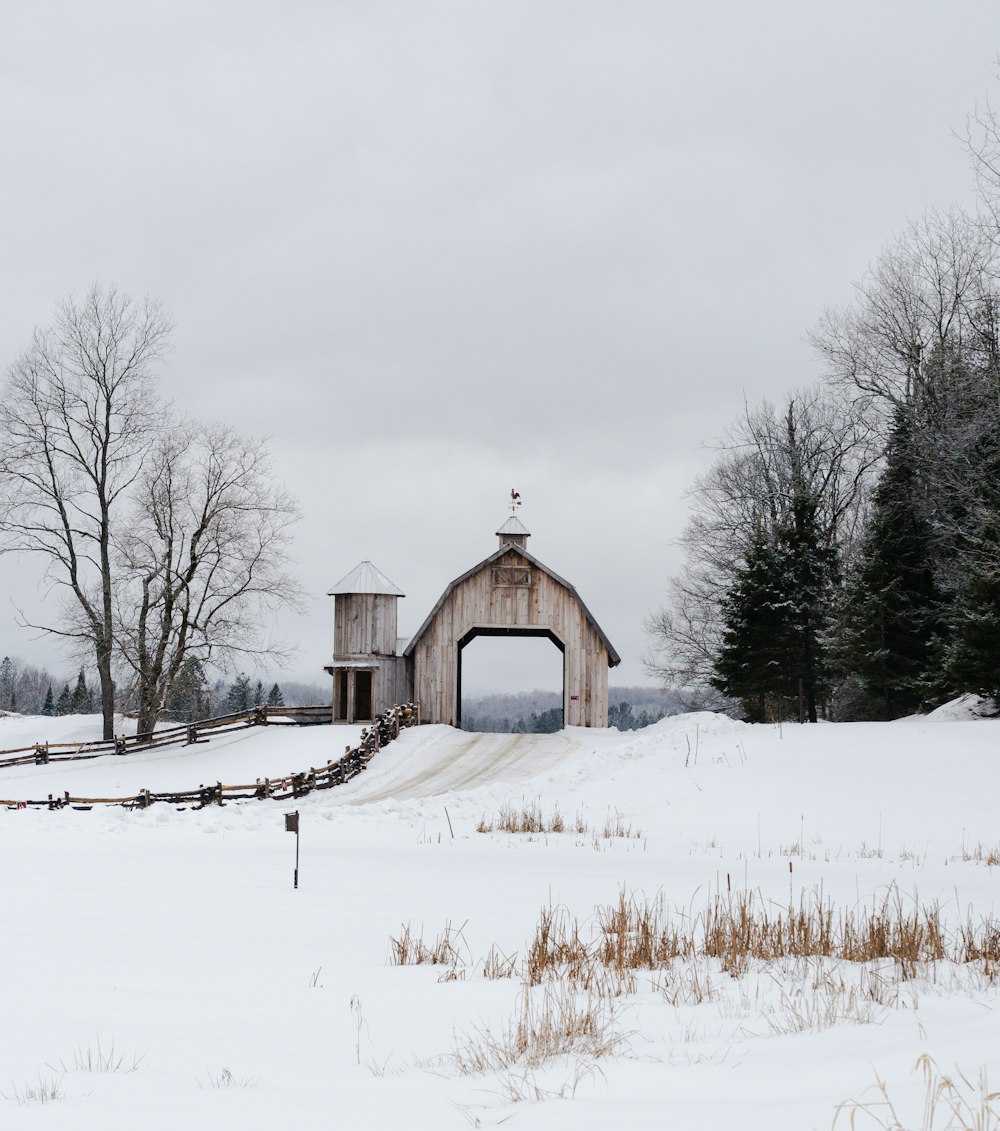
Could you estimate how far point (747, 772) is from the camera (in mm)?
23250

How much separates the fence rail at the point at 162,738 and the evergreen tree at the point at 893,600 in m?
19.5

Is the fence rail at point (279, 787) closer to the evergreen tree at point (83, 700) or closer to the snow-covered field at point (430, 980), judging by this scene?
the snow-covered field at point (430, 980)

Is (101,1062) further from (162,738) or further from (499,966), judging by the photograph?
(162,738)

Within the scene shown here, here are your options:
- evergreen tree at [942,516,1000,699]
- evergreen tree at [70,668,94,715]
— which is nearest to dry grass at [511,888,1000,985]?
evergreen tree at [942,516,1000,699]

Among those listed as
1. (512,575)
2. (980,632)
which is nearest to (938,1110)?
(980,632)

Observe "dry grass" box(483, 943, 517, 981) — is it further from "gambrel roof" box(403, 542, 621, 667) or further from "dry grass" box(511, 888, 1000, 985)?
"gambrel roof" box(403, 542, 621, 667)

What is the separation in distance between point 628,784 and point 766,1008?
18.1 m

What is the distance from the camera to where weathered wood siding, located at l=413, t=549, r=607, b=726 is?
3622cm

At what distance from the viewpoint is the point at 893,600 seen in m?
31.6

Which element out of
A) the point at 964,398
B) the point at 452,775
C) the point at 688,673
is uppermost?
the point at 964,398

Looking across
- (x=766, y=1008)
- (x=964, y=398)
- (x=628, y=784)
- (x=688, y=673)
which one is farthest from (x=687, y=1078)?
(x=688, y=673)

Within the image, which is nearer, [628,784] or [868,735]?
[628,784]

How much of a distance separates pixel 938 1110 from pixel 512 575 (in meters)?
33.3

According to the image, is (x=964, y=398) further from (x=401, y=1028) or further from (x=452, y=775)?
(x=401, y=1028)
